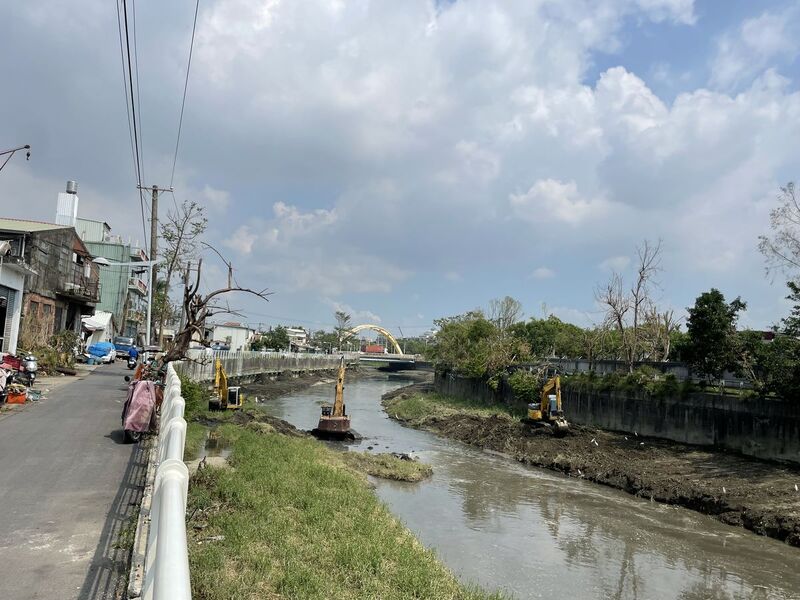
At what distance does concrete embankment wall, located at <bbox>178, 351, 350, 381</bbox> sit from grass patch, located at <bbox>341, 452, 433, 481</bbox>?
11732 millimetres

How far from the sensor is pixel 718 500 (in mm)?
17281

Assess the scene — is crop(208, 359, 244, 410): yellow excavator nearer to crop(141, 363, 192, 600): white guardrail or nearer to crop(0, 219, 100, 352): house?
crop(0, 219, 100, 352): house

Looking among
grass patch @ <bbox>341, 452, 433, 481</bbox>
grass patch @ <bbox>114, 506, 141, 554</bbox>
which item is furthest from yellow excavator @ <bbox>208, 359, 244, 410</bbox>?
grass patch @ <bbox>114, 506, 141, 554</bbox>

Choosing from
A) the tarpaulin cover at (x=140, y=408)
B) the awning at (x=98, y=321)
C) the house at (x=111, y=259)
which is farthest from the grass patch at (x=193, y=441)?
the house at (x=111, y=259)

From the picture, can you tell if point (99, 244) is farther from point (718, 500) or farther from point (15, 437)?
point (718, 500)

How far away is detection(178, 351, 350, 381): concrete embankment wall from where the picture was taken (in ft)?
116

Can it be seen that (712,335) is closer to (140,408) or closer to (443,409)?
(443,409)

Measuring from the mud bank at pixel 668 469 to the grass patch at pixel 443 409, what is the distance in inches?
168

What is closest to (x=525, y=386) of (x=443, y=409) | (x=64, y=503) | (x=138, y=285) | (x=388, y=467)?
(x=443, y=409)

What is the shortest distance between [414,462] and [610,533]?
7.59 m

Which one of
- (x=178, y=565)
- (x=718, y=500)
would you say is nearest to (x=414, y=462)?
(x=718, y=500)

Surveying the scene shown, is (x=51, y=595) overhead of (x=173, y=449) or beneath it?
beneath

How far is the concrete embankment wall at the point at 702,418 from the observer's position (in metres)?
20.3

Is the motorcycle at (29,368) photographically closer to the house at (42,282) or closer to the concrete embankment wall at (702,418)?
the house at (42,282)
